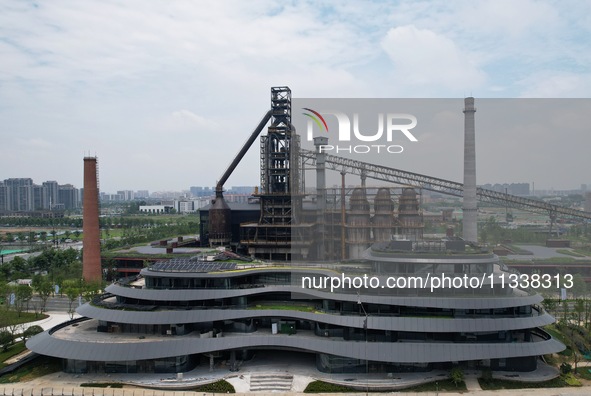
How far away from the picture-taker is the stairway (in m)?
32.0

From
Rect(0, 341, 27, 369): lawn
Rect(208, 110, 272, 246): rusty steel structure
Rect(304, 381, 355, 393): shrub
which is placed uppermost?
Rect(208, 110, 272, 246): rusty steel structure

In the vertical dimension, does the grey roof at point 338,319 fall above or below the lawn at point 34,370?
above

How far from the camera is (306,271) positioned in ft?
132

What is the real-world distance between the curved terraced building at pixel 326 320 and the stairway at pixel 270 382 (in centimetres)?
252

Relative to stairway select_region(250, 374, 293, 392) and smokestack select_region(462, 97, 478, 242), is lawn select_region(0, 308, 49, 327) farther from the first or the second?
smokestack select_region(462, 97, 478, 242)

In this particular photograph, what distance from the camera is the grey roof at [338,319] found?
3347 cm

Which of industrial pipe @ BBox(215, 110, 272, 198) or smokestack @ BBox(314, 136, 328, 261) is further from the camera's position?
industrial pipe @ BBox(215, 110, 272, 198)

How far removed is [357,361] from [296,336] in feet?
17.0

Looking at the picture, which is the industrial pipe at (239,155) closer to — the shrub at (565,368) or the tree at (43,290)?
the tree at (43,290)

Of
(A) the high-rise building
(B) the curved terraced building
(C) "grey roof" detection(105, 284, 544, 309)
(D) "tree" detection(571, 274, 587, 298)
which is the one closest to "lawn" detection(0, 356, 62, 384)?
(B) the curved terraced building

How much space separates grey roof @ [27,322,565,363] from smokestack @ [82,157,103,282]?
25.1 m

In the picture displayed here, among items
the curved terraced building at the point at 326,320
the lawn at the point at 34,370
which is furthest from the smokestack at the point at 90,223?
the lawn at the point at 34,370

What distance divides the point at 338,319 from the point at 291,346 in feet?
14.1

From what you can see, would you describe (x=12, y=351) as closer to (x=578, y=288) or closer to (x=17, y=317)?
(x=17, y=317)
